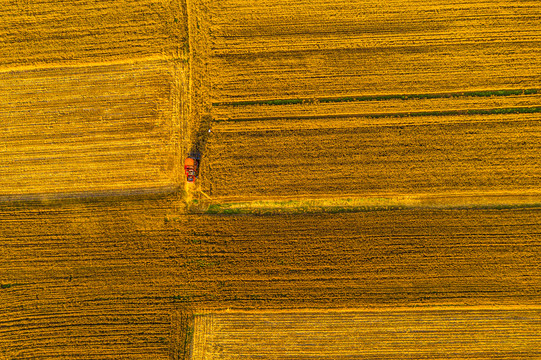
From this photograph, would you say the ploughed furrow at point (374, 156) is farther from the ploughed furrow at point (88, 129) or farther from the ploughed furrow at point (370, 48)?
the ploughed furrow at point (88, 129)

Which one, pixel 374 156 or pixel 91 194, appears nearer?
pixel 374 156

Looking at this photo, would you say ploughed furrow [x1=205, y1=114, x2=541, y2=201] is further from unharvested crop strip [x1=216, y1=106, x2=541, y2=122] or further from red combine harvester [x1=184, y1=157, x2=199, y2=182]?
red combine harvester [x1=184, y1=157, x2=199, y2=182]

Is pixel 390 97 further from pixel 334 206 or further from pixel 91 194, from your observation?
pixel 91 194

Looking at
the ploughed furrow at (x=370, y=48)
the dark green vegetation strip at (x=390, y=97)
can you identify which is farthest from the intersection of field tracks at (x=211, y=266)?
the ploughed furrow at (x=370, y=48)

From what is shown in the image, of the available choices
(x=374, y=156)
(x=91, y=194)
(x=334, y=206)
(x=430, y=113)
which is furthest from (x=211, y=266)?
(x=430, y=113)

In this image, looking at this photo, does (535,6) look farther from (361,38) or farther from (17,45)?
(17,45)

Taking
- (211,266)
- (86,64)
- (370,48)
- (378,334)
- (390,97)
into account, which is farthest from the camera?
(86,64)
